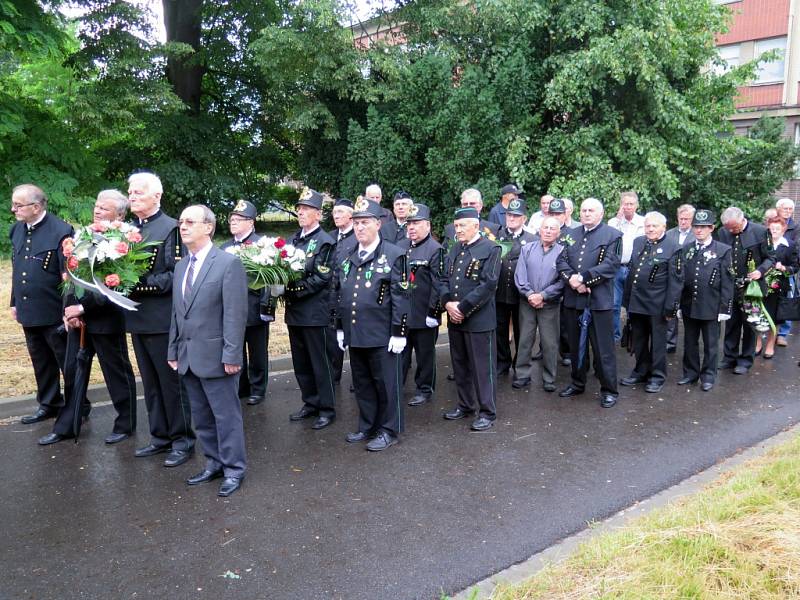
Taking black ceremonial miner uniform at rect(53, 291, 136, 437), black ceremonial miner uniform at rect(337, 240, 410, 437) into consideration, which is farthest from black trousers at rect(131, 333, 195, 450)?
black ceremonial miner uniform at rect(337, 240, 410, 437)

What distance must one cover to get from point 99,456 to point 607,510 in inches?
162

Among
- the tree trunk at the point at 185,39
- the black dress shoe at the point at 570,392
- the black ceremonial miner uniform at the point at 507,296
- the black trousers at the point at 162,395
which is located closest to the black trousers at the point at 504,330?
the black ceremonial miner uniform at the point at 507,296

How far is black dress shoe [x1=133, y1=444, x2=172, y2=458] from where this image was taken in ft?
18.5

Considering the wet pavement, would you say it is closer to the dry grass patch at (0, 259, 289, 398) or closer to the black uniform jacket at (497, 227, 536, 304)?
the dry grass patch at (0, 259, 289, 398)

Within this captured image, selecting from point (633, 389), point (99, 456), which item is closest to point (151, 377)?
point (99, 456)

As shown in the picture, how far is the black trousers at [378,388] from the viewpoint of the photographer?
586 cm

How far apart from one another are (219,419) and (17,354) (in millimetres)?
5065

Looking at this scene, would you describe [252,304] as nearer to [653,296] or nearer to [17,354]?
[17,354]

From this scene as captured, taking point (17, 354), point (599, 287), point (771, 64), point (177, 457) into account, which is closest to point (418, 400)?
point (599, 287)

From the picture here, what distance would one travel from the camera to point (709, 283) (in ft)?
25.5

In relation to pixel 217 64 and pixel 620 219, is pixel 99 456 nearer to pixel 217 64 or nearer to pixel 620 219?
pixel 620 219

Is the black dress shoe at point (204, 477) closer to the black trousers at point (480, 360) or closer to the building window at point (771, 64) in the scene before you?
the black trousers at point (480, 360)

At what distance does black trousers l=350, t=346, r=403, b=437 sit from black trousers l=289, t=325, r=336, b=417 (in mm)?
582

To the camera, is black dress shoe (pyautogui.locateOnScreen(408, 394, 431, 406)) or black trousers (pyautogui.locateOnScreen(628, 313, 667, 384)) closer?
black dress shoe (pyautogui.locateOnScreen(408, 394, 431, 406))
